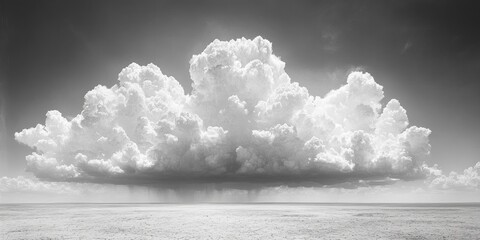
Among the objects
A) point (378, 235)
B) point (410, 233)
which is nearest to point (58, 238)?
point (378, 235)

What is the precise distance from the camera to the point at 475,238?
2293 inches

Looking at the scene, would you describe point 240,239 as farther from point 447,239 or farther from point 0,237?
point 0,237

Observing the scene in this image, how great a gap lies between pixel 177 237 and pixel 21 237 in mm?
24364

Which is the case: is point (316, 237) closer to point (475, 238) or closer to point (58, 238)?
point (475, 238)

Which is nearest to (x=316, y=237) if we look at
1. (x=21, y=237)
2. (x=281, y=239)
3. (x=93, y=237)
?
(x=281, y=239)

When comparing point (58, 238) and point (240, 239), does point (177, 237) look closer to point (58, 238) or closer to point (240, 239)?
point (240, 239)

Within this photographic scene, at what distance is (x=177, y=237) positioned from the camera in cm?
6066

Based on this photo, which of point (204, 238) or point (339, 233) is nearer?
point (204, 238)

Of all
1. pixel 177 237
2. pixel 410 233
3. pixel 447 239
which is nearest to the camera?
pixel 447 239

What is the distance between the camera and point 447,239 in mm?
56938

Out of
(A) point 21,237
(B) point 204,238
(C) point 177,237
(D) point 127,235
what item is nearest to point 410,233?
(B) point 204,238

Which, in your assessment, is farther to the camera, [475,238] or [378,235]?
[378,235]

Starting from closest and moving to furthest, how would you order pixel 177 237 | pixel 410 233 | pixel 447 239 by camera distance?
1. pixel 447 239
2. pixel 177 237
3. pixel 410 233

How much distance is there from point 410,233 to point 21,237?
212 feet
